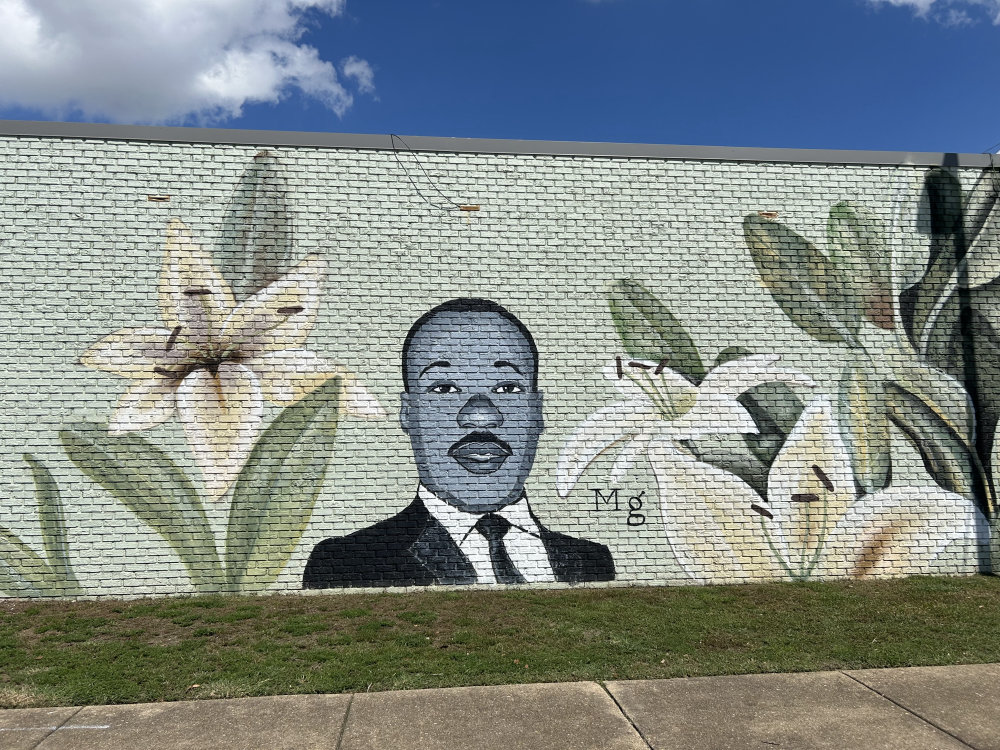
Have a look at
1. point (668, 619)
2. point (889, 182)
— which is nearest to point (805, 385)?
point (889, 182)

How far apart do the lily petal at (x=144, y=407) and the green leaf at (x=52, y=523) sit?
810 mm

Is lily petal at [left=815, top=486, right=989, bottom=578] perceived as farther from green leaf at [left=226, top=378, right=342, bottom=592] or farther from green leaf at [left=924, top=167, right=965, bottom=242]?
green leaf at [left=226, top=378, right=342, bottom=592]

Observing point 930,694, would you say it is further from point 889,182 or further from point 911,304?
point 889,182

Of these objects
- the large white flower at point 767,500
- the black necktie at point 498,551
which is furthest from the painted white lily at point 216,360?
the large white flower at point 767,500

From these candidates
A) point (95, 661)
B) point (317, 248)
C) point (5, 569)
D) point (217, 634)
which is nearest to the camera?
point (95, 661)

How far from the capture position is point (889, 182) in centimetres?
880

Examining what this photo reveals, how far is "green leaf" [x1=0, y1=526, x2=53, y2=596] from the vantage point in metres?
7.50

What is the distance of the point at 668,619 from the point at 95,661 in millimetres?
4848

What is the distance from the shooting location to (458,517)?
26.1 ft

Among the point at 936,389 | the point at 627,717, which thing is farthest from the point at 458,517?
the point at 936,389

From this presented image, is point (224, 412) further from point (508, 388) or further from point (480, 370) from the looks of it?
point (508, 388)

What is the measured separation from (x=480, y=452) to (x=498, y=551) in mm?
1106

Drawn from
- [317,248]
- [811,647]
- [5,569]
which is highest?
[317,248]

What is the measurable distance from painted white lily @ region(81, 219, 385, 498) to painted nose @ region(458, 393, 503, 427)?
97cm
